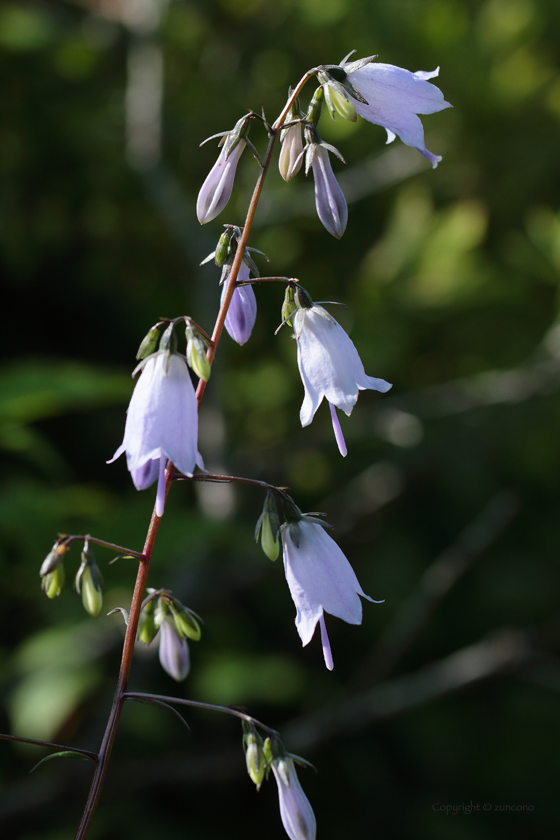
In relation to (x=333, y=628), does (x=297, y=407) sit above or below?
above

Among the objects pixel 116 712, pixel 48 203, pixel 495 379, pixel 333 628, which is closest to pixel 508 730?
pixel 333 628

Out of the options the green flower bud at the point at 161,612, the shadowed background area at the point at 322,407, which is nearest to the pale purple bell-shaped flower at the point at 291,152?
the green flower bud at the point at 161,612

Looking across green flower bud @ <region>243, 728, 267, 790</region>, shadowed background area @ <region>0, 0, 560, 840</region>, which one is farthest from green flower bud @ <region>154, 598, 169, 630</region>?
shadowed background area @ <region>0, 0, 560, 840</region>

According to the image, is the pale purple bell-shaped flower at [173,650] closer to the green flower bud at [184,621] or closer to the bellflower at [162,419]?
the green flower bud at [184,621]

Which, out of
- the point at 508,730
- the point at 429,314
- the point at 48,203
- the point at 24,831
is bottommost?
the point at 24,831

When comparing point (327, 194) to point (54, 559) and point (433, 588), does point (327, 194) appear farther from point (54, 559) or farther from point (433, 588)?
point (433, 588)

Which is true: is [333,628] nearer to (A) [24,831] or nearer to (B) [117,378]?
(A) [24,831]
